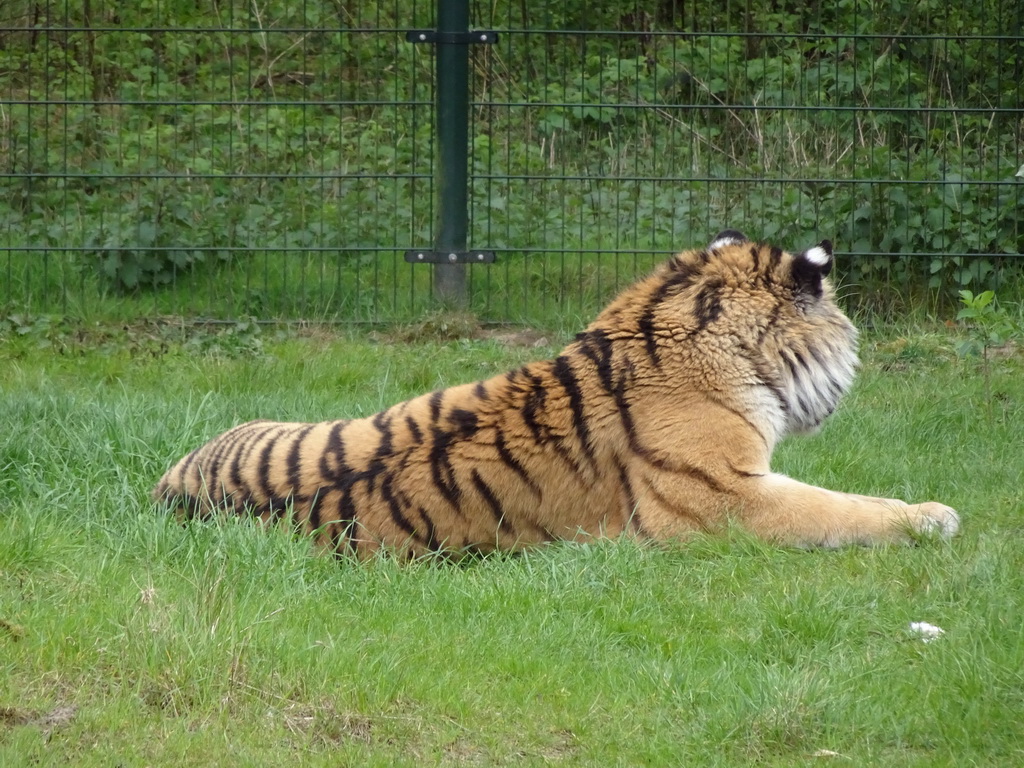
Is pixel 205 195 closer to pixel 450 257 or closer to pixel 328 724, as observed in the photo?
pixel 450 257

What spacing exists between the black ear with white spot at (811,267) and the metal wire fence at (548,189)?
326 centimetres

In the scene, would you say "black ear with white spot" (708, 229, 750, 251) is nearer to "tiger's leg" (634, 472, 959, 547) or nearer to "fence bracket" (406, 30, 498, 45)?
"tiger's leg" (634, 472, 959, 547)

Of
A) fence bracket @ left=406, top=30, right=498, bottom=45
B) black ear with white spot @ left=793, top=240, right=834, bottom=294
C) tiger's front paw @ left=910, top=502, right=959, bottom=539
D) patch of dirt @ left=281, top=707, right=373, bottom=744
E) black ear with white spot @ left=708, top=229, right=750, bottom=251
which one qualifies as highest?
fence bracket @ left=406, top=30, right=498, bottom=45

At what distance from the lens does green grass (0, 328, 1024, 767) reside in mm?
3203

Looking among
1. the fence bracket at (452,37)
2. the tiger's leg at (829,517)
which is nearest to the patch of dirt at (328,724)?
the tiger's leg at (829,517)

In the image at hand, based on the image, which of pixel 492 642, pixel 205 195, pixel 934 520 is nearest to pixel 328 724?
pixel 492 642

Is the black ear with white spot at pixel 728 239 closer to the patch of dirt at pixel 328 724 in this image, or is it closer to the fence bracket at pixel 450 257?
the patch of dirt at pixel 328 724

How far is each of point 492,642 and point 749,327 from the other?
67.6 inches

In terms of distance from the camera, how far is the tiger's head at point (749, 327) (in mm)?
4824

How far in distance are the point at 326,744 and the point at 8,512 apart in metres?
2.28

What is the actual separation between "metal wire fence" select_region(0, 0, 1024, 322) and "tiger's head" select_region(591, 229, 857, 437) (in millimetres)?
3295

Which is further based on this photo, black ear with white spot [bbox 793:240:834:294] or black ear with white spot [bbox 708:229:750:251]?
black ear with white spot [bbox 708:229:750:251]

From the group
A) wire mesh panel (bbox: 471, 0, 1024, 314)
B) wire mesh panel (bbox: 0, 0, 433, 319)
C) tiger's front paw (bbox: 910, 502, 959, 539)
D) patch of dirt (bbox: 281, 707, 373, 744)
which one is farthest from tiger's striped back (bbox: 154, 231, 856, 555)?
wire mesh panel (bbox: 0, 0, 433, 319)

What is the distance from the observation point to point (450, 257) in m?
8.64
